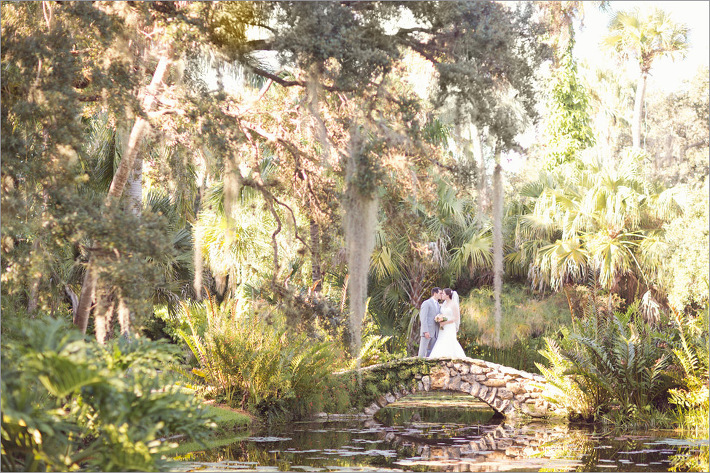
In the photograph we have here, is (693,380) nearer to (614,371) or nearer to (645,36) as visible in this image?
(614,371)

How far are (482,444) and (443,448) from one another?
715mm

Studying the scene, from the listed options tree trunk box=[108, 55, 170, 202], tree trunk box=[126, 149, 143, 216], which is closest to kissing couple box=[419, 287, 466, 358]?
tree trunk box=[126, 149, 143, 216]

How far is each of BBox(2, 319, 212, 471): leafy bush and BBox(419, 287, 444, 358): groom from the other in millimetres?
9674

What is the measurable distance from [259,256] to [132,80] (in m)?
10.0

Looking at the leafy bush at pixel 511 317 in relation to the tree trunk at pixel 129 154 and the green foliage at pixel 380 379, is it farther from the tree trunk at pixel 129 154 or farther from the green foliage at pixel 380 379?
the tree trunk at pixel 129 154

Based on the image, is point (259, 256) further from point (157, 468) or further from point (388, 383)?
point (157, 468)

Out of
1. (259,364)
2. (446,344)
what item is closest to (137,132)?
(259,364)

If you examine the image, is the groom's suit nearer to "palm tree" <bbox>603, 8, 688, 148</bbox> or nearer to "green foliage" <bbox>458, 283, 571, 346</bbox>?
"green foliage" <bbox>458, 283, 571, 346</bbox>

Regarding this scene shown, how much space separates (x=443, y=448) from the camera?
10.5 meters

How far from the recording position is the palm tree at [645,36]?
25.6 m

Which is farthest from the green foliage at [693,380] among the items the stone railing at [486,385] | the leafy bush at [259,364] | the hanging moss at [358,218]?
the hanging moss at [358,218]

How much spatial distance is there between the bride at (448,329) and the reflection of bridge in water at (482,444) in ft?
7.51

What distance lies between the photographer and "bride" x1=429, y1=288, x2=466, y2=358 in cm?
1541

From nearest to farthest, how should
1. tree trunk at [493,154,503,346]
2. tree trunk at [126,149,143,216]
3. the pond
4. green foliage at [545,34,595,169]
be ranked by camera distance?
1. the pond
2. tree trunk at [493,154,503,346]
3. tree trunk at [126,149,143,216]
4. green foliage at [545,34,595,169]
